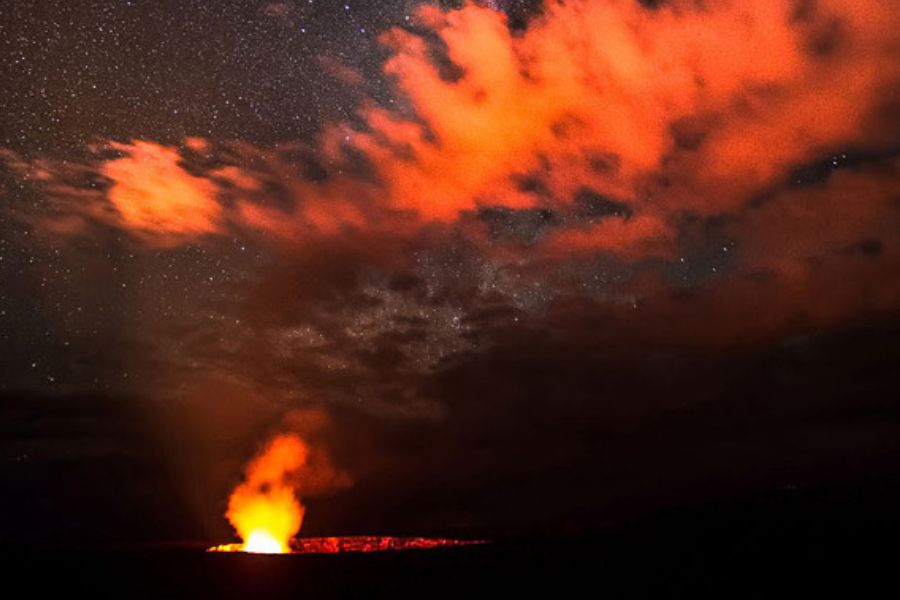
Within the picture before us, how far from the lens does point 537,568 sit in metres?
30.0

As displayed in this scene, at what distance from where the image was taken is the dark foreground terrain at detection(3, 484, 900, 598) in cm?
2670

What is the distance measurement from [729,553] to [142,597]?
27.4 meters

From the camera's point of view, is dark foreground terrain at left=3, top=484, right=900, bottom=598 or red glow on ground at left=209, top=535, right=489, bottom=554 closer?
dark foreground terrain at left=3, top=484, right=900, bottom=598

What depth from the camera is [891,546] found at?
91.3 feet

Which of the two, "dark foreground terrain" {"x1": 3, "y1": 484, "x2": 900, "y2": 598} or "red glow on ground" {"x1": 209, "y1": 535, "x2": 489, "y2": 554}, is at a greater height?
"red glow on ground" {"x1": 209, "y1": 535, "x2": 489, "y2": 554}

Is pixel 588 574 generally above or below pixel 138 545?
below

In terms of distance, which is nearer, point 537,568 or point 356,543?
point 537,568

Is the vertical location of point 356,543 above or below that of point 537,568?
above

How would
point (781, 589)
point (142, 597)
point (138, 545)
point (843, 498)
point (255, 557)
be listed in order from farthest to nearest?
point (843, 498) < point (138, 545) < point (255, 557) < point (142, 597) < point (781, 589)

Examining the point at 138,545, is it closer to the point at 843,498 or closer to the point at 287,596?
the point at 287,596

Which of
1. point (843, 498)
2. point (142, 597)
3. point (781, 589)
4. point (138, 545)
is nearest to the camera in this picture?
point (781, 589)

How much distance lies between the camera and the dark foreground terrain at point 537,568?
26703 mm

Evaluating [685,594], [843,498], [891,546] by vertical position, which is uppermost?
[843,498]

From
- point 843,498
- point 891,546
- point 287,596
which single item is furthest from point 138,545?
point 843,498
